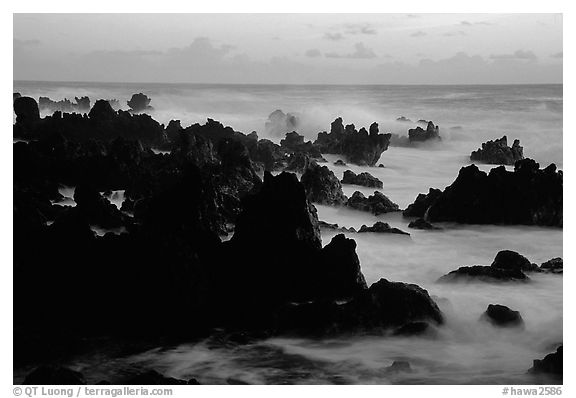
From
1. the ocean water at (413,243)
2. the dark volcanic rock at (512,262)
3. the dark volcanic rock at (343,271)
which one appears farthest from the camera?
the dark volcanic rock at (512,262)

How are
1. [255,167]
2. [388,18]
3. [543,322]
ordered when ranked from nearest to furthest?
[543,322] < [388,18] < [255,167]

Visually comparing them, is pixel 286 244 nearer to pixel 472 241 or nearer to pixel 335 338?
pixel 335 338

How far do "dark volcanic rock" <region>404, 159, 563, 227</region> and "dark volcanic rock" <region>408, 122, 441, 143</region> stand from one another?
943 millimetres

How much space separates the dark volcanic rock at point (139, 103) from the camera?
12953 mm

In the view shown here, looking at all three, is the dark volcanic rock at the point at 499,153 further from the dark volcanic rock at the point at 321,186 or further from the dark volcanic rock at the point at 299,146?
the dark volcanic rock at the point at 299,146

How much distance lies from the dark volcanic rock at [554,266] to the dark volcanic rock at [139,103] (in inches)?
276

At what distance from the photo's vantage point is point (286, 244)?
11.0m

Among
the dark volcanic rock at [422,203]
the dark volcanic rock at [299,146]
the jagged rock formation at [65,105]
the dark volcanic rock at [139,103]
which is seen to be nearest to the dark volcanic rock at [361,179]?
the dark volcanic rock at [299,146]

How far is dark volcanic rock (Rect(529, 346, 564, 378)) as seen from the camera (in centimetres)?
1004

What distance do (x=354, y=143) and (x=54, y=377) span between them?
6381 mm

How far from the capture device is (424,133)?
521 inches

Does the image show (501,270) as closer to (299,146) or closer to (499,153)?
(499,153)
